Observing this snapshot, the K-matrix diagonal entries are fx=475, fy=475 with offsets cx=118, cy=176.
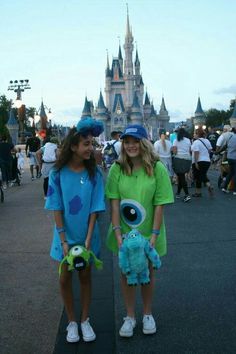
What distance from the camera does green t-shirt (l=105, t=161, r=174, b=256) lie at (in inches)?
143

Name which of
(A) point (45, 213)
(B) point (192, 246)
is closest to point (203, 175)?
(A) point (45, 213)

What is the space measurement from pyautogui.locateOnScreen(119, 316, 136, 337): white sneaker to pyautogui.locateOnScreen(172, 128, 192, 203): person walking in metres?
7.28

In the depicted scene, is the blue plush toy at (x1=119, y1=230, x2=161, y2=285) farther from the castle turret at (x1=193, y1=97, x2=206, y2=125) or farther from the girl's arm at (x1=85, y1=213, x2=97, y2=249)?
the castle turret at (x1=193, y1=97, x2=206, y2=125)

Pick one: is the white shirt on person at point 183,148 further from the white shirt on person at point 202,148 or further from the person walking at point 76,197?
the person walking at point 76,197

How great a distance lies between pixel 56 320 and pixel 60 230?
0.97m

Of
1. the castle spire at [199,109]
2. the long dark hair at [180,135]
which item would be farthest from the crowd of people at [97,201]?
the castle spire at [199,109]

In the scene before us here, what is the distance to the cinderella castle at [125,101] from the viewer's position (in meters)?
138

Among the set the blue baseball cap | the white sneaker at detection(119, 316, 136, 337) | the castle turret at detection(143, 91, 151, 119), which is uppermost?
the castle turret at detection(143, 91, 151, 119)

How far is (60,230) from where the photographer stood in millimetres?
3533

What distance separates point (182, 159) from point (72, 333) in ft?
25.3

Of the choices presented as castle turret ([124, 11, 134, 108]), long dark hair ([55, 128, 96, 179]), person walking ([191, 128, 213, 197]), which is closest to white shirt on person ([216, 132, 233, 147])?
person walking ([191, 128, 213, 197])

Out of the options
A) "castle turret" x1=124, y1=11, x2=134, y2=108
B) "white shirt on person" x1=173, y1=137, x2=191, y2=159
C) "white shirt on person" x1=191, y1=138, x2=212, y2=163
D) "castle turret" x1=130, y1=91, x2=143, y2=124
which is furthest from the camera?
"castle turret" x1=124, y1=11, x2=134, y2=108

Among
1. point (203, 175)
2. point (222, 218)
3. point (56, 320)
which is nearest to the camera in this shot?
point (56, 320)

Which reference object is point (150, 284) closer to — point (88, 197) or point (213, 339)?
point (213, 339)
